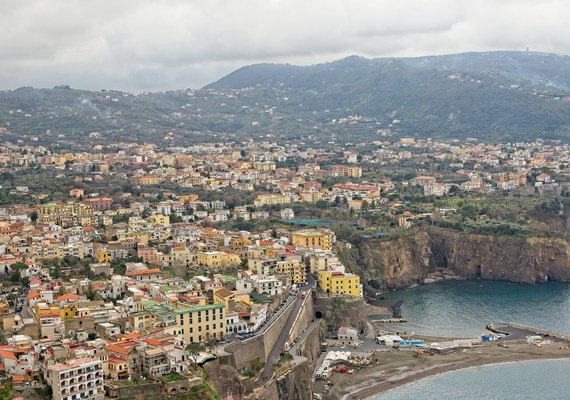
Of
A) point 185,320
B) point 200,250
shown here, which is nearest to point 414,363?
point 185,320

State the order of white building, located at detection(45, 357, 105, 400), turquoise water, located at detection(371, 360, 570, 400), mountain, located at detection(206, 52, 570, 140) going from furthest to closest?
mountain, located at detection(206, 52, 570, 140), turquoise water, located at detection(371, 360, 570, 400), white building, located at detection(45, 357, 105, 400)

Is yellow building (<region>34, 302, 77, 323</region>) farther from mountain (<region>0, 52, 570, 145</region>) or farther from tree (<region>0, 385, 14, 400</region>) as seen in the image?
mountain (<region>0, 52, 570, 145</region>)

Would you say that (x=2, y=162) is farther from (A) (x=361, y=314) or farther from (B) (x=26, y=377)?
(B) (x=26, y=377)

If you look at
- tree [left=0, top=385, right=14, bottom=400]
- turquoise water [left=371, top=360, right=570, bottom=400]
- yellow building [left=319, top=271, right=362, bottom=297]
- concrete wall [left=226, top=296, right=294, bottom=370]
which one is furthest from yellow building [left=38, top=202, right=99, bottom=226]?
tree [left=0, top=385, right=14, bottom=400]

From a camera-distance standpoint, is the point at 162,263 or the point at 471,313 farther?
the point at 471,313

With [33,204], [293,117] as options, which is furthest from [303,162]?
[293,117]

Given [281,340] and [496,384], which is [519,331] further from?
[281,340]
